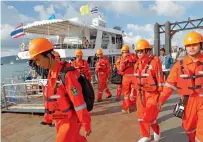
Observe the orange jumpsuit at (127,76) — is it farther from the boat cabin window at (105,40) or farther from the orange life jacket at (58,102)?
the boat cabin window at (105,40)

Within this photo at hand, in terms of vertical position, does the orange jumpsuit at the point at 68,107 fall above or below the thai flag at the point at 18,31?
below

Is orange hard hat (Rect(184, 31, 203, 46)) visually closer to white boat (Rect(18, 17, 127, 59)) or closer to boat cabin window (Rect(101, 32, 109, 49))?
white boat (Rect(18, 17, 127, 59))

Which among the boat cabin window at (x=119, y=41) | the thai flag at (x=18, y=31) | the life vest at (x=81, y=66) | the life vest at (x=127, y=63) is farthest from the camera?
the boat cabin window at (x=119, y=41)

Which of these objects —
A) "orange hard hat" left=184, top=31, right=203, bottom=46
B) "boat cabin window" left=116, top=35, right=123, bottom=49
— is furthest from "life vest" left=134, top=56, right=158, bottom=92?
"boat cabin window" left=116, top=35, right=123, bottom=49

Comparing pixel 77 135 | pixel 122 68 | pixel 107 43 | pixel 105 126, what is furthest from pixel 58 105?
pixel 107 43

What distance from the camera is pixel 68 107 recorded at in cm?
274

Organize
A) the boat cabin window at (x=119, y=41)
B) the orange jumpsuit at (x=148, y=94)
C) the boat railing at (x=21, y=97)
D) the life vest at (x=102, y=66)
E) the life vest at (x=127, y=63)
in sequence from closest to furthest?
the orange jumpsuit at (x=148, y=94)
the life vest at (x=127, y=63)
the boat railing at (x=21, y=97)
the life vest at (x=102, y=66)
the boat cabin window at (x=119, y=41)

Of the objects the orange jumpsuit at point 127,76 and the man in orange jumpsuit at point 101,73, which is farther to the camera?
the man in orange jumpsuit at point 101,73

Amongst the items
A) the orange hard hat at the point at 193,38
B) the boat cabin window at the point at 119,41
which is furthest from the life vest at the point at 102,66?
the boat cabin window at the point at 119,41

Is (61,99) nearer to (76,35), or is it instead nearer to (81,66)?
(81,66)

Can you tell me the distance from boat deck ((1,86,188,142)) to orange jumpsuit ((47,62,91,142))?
1.94 metres

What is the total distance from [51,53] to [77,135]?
3.35 ft

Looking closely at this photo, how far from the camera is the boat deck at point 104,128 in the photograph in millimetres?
4617

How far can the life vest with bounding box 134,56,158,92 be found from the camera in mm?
4168
